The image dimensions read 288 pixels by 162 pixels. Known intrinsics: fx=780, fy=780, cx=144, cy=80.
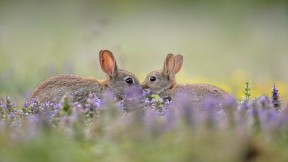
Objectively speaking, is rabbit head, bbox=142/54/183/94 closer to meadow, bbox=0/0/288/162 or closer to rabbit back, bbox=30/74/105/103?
meadow, bbox=0/0/288/162

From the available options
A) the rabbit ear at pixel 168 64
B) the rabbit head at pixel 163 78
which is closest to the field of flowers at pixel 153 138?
the rabbit head at pixel 163 78

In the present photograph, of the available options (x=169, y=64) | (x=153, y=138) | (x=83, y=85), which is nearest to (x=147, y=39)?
(x=169, y=64)

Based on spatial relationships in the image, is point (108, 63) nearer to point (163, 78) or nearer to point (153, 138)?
point (163, 78)

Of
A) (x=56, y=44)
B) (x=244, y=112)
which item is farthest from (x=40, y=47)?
(x=244, y=112)

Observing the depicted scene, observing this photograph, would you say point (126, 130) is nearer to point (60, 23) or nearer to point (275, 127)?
point (275, 127)

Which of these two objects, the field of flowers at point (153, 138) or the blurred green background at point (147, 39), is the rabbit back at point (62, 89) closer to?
the blurred green background at point (147, 39)
